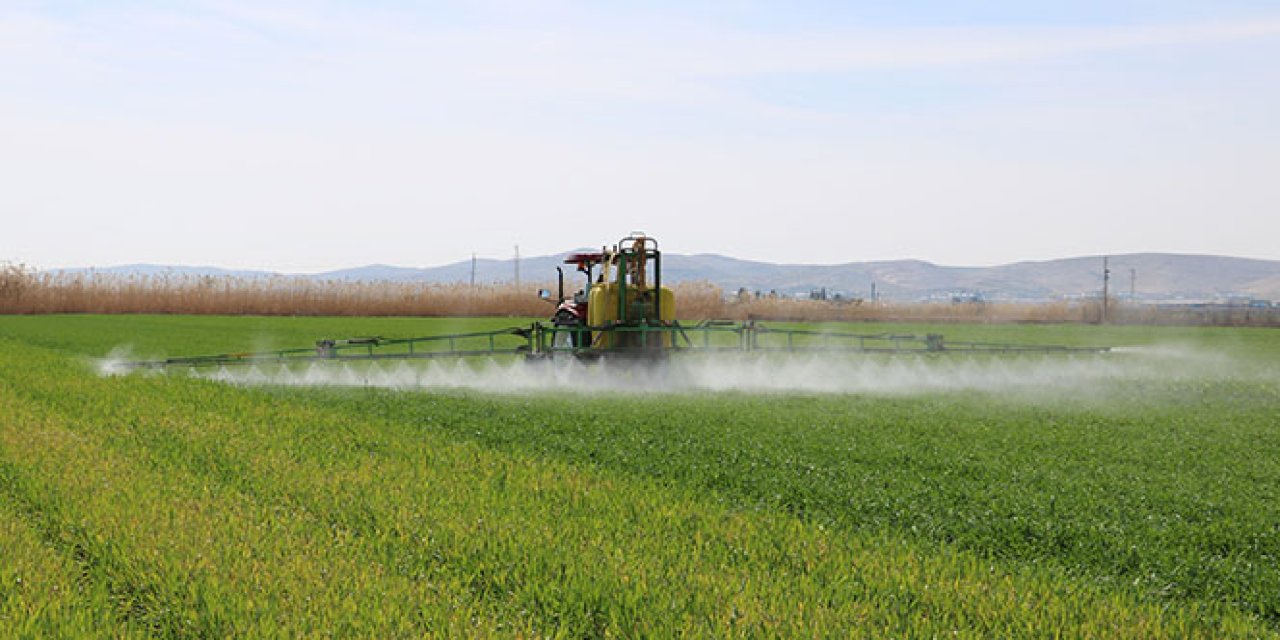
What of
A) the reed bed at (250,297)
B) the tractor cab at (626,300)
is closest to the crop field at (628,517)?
the tractor cab at (626,300)

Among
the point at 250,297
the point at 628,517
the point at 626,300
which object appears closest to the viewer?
the point at 628,517

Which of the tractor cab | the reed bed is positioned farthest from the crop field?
the reed bed

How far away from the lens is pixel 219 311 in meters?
50.7

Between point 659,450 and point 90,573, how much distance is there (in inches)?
200

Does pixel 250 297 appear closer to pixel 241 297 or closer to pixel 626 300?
pixel 241 297

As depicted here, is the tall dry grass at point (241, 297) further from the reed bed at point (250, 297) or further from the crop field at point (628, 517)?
the crop field at point (628, 517)

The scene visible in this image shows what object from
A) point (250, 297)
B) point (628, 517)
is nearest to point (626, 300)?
point (628, 517)

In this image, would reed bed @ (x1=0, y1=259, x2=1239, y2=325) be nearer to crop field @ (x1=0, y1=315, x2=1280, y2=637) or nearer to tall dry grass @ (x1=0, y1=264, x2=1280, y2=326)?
tall dry grass @ (x1=0, y1=264, x2=1280, y2=326)

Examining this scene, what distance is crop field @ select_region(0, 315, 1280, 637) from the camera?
5117 millimetres

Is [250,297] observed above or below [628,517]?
above

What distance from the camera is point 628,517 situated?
22.9ft

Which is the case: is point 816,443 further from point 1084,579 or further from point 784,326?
point 784,326

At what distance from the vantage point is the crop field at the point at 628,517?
5117 millimetres

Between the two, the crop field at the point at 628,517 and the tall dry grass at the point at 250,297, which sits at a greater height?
the tall dry grass at the point at 250,297
